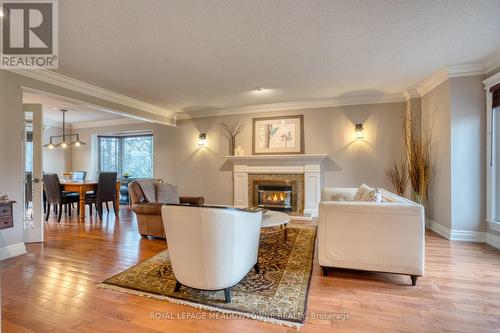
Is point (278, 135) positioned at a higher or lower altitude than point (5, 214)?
higher

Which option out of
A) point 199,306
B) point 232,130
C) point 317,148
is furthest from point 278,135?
point 199,306

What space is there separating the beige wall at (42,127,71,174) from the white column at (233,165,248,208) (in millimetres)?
5784

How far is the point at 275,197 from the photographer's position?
573cm

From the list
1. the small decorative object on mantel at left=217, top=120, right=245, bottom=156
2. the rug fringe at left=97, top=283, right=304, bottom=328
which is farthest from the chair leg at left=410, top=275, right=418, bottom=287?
the small decorative object on mantel at left=217, top=120, right=245, bottom=156

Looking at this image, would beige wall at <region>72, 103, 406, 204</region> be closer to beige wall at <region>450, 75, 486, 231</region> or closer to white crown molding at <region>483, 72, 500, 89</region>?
beige wall at <region>450, 75, 486, 231</region>

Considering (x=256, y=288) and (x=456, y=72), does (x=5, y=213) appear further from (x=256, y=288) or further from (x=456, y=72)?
(x=456, y=72)

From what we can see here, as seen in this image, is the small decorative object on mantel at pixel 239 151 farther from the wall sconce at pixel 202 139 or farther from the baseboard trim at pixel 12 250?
the baseboard trim at pixel 12 250

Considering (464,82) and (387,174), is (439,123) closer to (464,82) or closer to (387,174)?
(464,82)

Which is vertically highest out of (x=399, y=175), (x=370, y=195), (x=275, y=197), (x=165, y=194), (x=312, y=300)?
(x=399, y=175)

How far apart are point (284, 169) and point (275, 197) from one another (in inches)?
27.0

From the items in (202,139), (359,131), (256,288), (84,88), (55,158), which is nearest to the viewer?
(256,288)

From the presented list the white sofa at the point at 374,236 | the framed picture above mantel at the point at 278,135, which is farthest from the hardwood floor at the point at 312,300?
the framed picture above mantel at the point at 278,135

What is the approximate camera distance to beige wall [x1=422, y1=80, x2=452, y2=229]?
3.77 metres

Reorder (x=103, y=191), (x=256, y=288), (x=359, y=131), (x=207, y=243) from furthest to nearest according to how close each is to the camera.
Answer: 1. (x=103, y=191)
2. (x=359, y=131)
3. (x=256, y=288)
4. (x=207, y=243)
